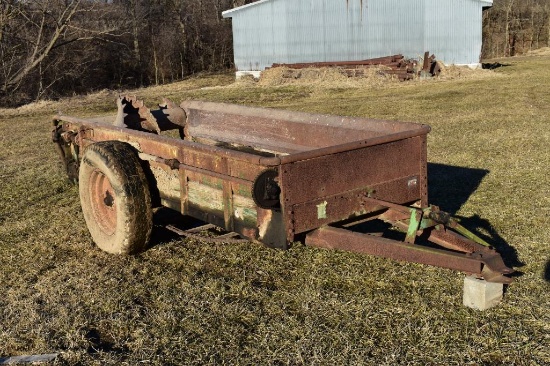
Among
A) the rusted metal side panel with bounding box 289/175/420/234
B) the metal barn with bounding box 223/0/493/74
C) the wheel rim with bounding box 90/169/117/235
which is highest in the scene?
the metal barn with bounding box 223/0/493/74

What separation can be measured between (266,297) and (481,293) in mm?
1387

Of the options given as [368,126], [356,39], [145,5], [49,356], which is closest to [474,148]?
[368,126]

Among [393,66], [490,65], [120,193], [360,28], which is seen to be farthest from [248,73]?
[120,193]

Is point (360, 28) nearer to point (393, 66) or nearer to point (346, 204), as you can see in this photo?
point (393, 66)

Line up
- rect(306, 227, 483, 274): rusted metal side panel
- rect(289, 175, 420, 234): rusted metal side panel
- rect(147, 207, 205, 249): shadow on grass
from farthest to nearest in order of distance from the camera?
rect(147, 207, 205, 249): shadow on grass → rect(289, 175, 420, 234): rusted metal side panel → rect(306, 227, 483, 274): rusted metal side panel

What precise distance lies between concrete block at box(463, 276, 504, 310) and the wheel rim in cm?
287

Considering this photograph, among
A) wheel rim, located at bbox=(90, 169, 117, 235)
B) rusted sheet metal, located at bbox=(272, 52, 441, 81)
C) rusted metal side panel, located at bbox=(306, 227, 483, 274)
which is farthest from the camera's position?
rusted sheet metal, located at bbox=(272, 52, 441, 81)

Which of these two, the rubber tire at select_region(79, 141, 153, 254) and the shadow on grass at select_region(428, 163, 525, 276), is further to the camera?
the shadow on grass at select_region(428, 163, 525, 276)

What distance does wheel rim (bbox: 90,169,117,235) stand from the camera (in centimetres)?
505

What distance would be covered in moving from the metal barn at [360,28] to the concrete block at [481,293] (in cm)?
2115

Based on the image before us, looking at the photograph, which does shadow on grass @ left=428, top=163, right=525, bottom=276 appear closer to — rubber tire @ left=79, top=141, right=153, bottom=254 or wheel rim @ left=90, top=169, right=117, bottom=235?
rubber tire @ left=79, top=141, right=153, bottom=254

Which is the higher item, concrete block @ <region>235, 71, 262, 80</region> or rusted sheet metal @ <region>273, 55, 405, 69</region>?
rusted sheet metal @ <region>273, 55, 405, 69</region>

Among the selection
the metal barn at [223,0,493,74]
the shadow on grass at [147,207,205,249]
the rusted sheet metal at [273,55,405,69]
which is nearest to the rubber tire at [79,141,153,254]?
the shadow on grass at [147,207,205,249]

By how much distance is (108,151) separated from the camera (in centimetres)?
466
